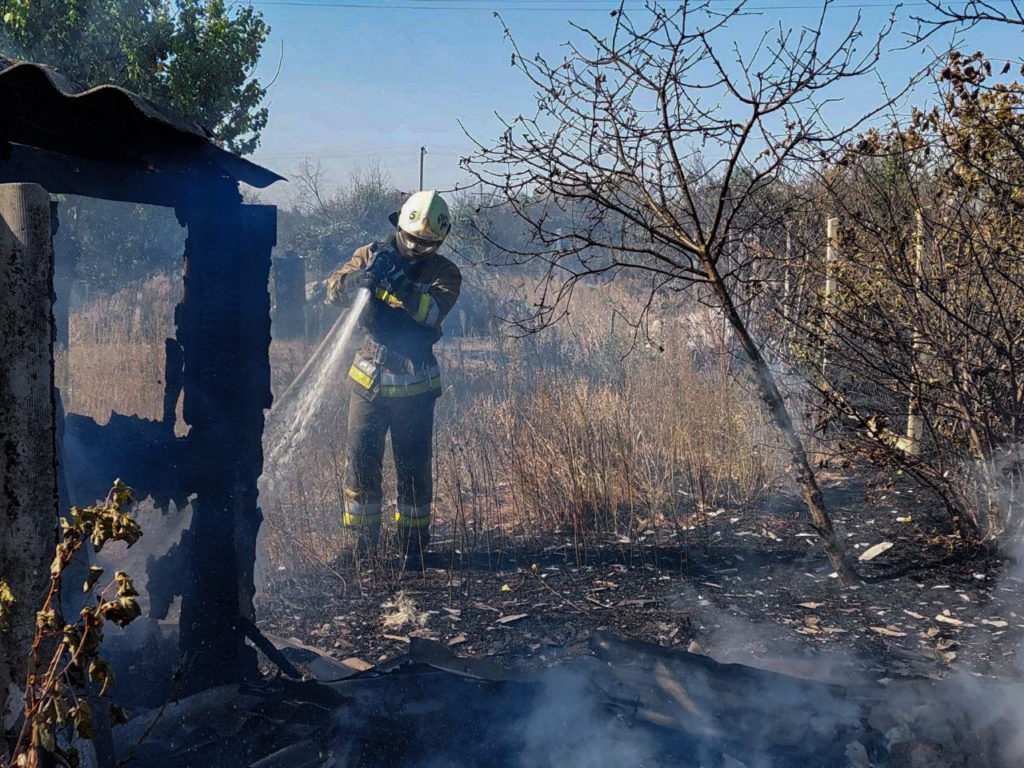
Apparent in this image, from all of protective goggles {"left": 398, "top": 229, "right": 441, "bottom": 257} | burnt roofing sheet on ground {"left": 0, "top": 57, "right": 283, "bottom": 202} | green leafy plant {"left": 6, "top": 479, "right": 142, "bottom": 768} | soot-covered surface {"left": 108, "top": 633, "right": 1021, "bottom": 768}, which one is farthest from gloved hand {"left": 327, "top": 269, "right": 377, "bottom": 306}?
green leafy plant {"left": 6, "top": 479, "right": 142, "bottom": 768}

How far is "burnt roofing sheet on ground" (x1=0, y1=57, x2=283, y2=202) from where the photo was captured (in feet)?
8.58

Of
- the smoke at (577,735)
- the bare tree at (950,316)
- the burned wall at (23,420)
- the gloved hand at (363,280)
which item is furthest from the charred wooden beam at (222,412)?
the bare tree at (950,316)

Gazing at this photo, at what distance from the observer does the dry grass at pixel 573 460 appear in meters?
6.19

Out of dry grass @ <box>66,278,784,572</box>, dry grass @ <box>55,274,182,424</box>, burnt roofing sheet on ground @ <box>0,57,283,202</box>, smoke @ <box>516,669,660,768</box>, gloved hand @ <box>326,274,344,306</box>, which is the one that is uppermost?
burnt roofing sheet on ground @ <box>0,57,283,202</box>

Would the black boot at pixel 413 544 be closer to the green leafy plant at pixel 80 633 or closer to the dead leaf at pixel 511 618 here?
the dead leaf at pixel 511 618

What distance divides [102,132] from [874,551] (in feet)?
16.7

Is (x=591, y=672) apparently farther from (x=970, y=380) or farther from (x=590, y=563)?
(x=970, y=380)

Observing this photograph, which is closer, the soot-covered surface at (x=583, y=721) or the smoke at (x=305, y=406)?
the soot-covered surface at (x=583, y=721)

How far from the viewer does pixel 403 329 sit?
19.3ft

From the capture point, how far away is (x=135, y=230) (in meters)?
13.7

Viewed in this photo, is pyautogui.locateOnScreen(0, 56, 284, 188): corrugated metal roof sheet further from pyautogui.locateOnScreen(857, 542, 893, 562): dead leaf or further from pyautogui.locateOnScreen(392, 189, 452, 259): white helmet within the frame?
pyautogui.locateOnScreen(857, 542, 893, 562): dead leaf

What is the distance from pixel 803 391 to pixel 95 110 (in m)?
6.78

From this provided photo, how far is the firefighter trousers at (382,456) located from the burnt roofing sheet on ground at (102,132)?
8.07ft

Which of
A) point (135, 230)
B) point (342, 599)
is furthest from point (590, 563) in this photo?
point (135, 230)
